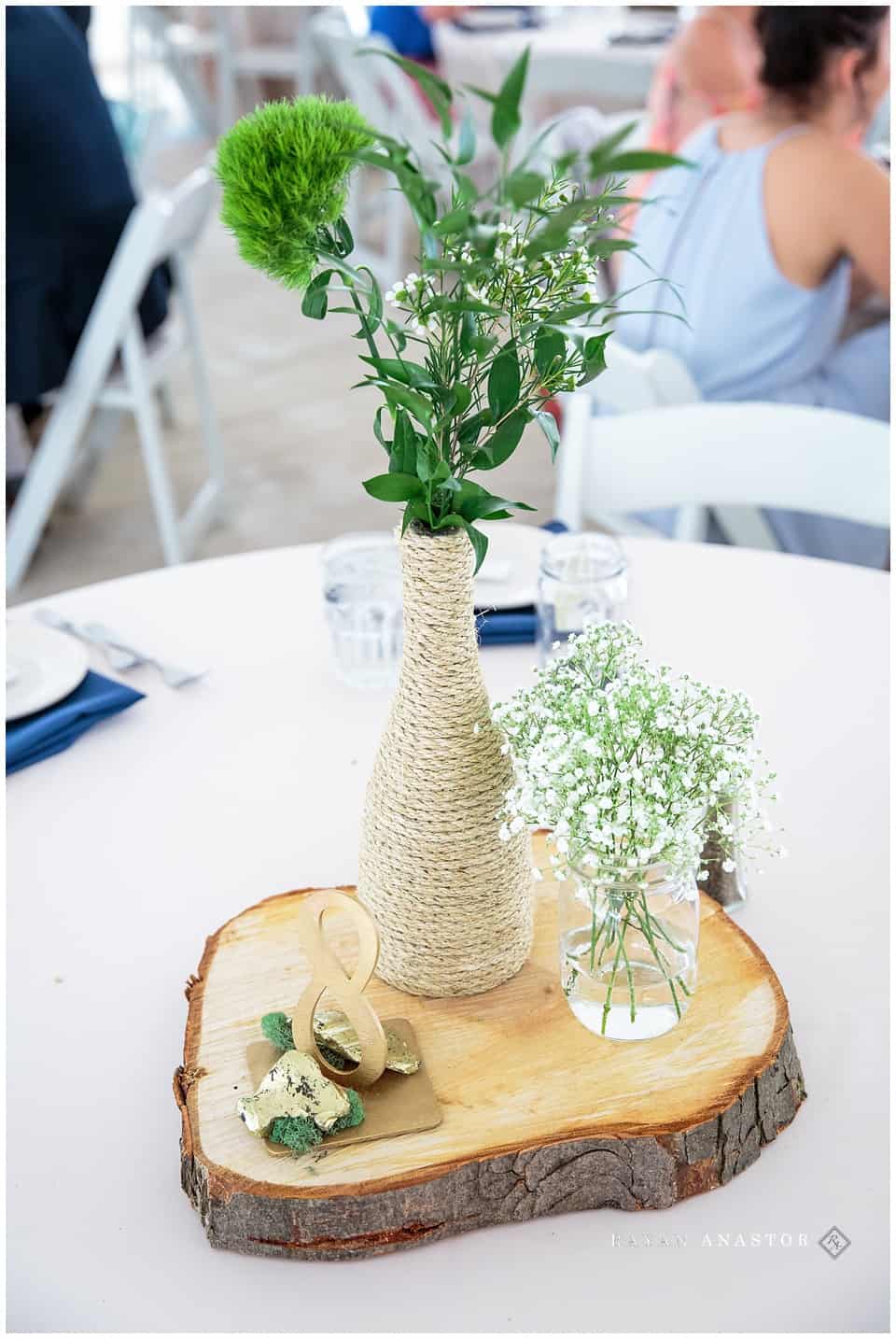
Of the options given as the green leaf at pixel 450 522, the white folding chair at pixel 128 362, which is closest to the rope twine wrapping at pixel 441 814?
the green leaf at pixel 450 522

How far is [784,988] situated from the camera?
920mm

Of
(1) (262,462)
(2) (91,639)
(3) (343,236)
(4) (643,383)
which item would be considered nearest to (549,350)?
(3) (343,236)

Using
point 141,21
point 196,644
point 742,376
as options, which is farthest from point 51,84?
point 141,21

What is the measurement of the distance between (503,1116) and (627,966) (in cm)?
12

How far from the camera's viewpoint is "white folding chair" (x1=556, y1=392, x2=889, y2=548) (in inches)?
64.4

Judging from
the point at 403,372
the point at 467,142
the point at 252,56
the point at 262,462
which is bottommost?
the point at 262,462

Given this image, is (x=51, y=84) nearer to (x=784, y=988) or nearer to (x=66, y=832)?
(x=66, y=832)

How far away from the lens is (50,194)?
9.25 feet

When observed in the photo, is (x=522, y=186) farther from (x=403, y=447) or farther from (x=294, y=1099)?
(x=294, y=1099)

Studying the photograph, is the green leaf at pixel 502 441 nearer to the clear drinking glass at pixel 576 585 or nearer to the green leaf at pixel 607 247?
the green leaf at pixel 607 247

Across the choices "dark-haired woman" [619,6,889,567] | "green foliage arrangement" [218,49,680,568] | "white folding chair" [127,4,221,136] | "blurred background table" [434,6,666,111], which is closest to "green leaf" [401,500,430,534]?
"green foliage arrangement" [218,49,680,568]

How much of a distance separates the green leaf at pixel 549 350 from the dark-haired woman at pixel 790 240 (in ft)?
5.47

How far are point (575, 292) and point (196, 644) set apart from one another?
2.50 feet

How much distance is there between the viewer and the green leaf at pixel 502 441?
69cm
